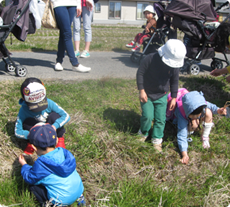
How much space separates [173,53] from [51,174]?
1.87m

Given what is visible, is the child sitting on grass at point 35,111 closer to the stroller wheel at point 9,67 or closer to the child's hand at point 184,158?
the child's hand at point 184,158

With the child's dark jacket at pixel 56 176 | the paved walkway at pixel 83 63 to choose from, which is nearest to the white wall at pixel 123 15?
the paved walkway at pixel 83 63

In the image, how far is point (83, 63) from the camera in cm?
558

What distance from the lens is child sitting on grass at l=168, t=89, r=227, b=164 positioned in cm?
282

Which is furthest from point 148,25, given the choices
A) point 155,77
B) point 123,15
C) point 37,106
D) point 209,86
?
point 123,15

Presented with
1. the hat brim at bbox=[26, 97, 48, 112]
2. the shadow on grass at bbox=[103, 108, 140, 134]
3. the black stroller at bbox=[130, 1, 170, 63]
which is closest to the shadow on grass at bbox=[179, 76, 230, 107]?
the black stroller at bbox=[130, 1, 170, 63]

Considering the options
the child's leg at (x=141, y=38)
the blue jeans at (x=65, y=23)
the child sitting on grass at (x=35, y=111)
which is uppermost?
the blue jeans at (x=65, y=23)

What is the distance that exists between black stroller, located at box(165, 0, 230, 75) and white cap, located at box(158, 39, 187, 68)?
2.30 m

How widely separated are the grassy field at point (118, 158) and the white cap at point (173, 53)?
3.51ft

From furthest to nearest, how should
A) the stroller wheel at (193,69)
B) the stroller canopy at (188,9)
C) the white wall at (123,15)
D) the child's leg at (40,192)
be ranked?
1. the white wall at (123,15)
2. the stroller wheel at (193,69)
3. the stroller canopy at (188,9)
4. the child's leg at (40,192)

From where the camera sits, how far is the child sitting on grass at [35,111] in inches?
95.2

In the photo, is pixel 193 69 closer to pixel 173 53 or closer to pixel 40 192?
pixel 173 53

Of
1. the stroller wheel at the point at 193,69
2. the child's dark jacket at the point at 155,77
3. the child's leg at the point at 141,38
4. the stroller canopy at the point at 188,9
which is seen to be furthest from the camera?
the child's leg at the point at 141,38

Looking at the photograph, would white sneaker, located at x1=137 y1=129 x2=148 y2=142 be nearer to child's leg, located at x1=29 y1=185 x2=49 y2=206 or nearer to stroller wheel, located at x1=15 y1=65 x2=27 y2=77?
child's leg, located at x1=29 y1=185 x2=49 y2=206
